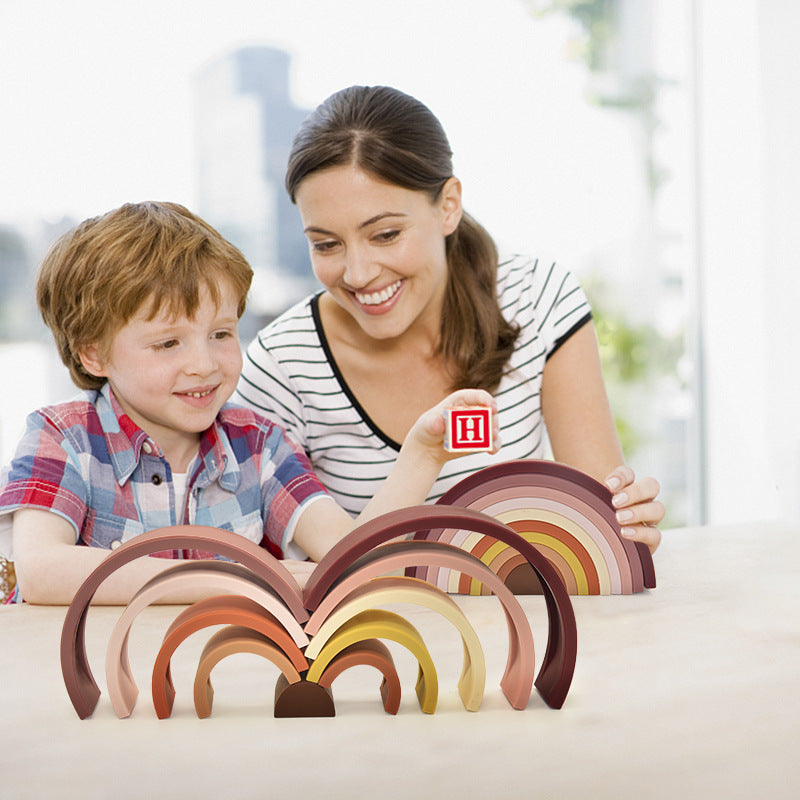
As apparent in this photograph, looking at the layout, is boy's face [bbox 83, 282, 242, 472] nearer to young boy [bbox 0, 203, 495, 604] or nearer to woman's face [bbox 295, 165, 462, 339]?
young boy [bbox 0, 203, 495, 604]

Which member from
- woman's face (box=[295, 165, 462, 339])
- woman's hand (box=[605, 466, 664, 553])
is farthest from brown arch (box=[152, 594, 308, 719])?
woman's face (box=[295, 165, 462, 339])

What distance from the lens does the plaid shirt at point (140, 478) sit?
43.8 inches

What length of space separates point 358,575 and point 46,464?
642 millimetres

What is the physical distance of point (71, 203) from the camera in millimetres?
3236

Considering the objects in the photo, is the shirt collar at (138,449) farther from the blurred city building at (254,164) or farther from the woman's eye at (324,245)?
the blurred city building at (254,164)

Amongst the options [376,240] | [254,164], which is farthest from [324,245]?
[254,164]

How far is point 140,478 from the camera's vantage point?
1.22 metres

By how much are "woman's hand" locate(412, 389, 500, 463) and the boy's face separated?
0.93 ft

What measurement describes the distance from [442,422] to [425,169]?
0.59 metres

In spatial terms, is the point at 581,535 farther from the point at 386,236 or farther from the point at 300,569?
the point at 386,236

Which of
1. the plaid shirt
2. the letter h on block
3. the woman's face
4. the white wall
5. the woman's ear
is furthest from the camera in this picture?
the white wall

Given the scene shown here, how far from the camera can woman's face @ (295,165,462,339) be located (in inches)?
55.6

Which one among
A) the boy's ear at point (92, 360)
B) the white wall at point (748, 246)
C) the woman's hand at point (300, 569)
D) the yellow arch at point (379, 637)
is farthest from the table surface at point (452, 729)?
the white wall at point (748, 246)

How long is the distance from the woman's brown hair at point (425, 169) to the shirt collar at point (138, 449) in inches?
19.6
